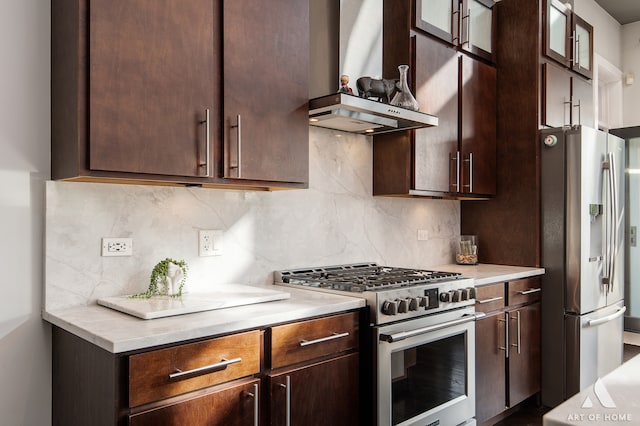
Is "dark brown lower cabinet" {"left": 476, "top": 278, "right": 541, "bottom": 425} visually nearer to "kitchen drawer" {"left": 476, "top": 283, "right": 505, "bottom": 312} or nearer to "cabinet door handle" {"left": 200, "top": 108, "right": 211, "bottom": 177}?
"kitchen drawer" {"left": 476, "top": 283, "right": 505, "bottom": 312}

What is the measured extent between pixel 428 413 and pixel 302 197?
1.25 metres

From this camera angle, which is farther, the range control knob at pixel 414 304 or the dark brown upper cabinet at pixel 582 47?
the dark brown upper cabinet at pixel 582 47

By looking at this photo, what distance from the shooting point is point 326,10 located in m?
2.74

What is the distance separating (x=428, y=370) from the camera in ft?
8.05

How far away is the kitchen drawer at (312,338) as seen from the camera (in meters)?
1.88

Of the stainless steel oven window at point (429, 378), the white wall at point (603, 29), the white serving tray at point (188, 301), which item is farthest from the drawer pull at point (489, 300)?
the white wall at point (603, 29)

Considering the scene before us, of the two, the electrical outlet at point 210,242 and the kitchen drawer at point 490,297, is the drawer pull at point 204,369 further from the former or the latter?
the kitchen drawer at point 490,297

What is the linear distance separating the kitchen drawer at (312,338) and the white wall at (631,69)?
4627mm

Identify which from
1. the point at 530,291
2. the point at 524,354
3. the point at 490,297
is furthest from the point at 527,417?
the point at 490,297

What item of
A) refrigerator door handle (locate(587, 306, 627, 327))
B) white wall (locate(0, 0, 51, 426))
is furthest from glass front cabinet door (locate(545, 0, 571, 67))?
white wall (locate(0, 0, 51, 426))

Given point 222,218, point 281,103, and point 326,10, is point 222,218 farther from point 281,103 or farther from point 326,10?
point 326,10

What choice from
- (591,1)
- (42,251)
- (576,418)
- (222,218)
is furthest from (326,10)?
(591,1)

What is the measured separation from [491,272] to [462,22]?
1.59 meters

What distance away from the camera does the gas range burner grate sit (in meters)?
A: 2.37
